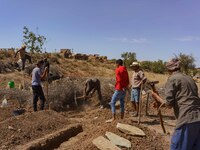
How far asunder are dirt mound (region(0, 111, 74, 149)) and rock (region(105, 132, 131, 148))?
1996 millimetres

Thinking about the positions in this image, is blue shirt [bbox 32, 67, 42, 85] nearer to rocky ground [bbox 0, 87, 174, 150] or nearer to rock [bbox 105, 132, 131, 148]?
rocky ground [bbox 0, 87, 174, 150]

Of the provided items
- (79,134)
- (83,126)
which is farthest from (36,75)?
(79,134)

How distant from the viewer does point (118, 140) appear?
713cm

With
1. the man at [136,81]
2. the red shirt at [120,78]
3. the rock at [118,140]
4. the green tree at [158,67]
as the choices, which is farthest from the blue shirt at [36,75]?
the green tree at [158,67]

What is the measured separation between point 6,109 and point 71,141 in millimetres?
4110

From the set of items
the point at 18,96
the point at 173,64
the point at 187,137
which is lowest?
the point at 18,96

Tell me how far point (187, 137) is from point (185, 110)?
0.35 meters

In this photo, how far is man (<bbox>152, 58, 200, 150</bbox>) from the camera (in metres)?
4.79

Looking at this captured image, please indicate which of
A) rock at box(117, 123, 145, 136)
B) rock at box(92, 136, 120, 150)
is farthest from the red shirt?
rock at box(92, 136, 120, 150)

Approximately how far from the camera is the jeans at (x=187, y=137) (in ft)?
15.7

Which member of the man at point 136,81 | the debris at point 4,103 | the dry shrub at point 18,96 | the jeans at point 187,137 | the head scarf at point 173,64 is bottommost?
the debris at point 4,103

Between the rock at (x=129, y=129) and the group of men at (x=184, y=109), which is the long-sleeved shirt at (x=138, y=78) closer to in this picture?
the rock at (x=129, y=129)

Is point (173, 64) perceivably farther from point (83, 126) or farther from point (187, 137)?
point (83, 126)

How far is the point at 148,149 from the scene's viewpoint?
23.5ft
